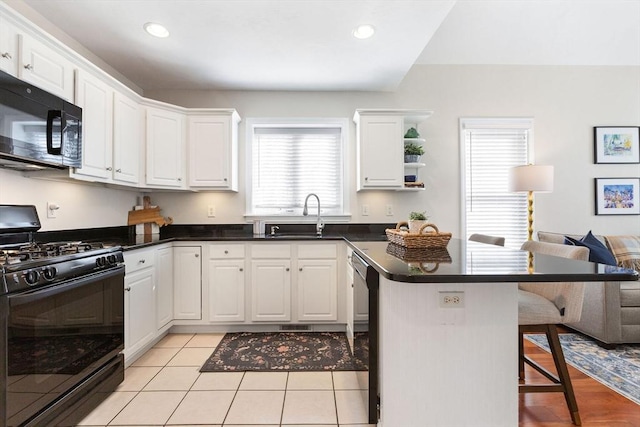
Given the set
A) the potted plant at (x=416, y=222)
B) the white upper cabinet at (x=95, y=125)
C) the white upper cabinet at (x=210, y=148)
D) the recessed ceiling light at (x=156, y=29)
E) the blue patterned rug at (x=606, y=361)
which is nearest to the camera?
the potted plant at (x=416, y=222)

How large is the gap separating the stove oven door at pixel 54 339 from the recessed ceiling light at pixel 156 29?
1827 millimetres

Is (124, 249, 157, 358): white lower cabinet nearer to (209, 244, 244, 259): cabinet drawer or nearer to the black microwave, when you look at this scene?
(209, 244, 244, 259): cabinet drawer

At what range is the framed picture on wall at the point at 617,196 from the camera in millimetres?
3637

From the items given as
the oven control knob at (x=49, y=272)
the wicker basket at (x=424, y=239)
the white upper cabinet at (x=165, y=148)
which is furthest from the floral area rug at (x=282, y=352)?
the white upper cabinet at (x=165, y=148)

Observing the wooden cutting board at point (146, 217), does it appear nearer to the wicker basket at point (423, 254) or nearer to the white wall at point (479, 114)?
the white wall at point (479, 114)

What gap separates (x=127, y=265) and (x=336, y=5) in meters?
2.34

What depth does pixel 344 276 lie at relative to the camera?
3062mm

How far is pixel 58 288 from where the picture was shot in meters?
1.55

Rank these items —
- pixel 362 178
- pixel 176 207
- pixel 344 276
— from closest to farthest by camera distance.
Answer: pixel 344 276 < pixel 362 178 < pixel 176 207

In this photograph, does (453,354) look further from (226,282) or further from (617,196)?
(617,196)

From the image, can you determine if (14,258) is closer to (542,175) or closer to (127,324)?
(127,324)

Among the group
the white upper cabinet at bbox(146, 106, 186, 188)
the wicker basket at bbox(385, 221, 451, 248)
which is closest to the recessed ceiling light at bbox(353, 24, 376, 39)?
the wicker basket at bbox(385, 221, 451, 248)

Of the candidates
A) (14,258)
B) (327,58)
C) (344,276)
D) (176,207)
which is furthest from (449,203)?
(14,258)

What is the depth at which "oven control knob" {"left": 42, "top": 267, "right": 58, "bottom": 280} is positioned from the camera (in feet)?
4.88
